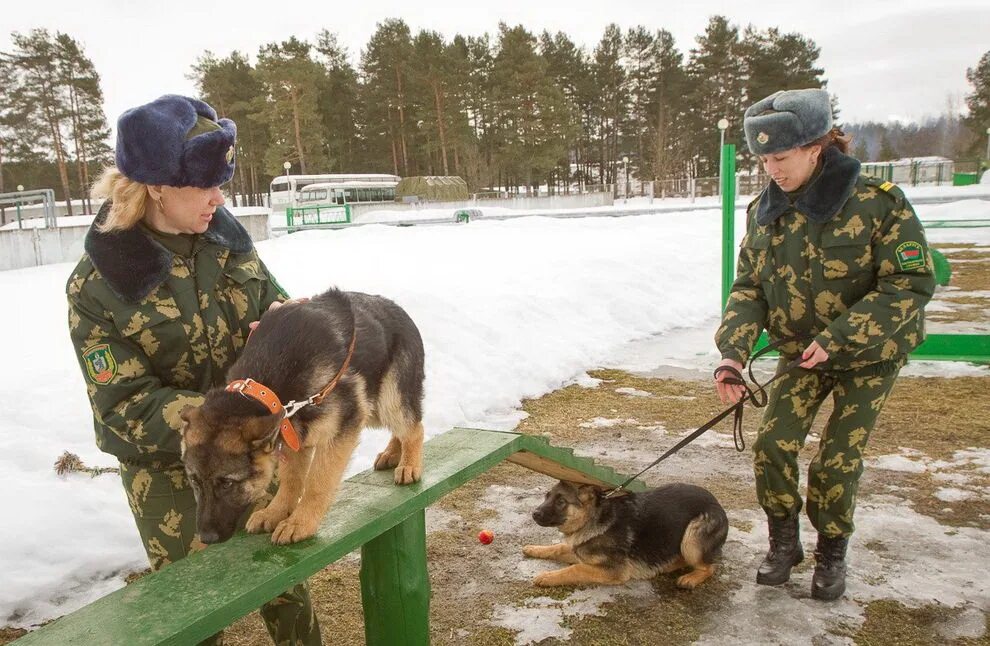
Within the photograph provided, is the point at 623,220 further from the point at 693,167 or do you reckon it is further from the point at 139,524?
the point at 693,167

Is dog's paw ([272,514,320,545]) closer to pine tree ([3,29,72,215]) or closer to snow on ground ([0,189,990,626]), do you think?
snow on ground ([0,189,990,626])

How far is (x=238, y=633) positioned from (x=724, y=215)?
7.09 meters

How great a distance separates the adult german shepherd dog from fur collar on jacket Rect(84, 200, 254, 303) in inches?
16.4

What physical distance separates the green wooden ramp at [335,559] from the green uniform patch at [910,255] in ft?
6.16

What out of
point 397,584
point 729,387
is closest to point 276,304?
point 397,584

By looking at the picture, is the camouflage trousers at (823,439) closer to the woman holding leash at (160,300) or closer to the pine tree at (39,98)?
the woman holding leash at (160,300)

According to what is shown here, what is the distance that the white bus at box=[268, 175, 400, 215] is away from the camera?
43812mm

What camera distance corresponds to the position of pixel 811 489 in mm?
3453

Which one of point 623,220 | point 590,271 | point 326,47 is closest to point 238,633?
point 590,271

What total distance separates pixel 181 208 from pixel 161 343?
509mm

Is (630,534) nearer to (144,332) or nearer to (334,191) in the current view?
(144,332)

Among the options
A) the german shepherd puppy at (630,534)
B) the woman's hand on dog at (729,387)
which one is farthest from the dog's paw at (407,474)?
the woman's hand on dog at (729,387)

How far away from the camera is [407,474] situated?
9.39 ft

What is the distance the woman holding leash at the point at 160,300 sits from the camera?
2.30 meters
